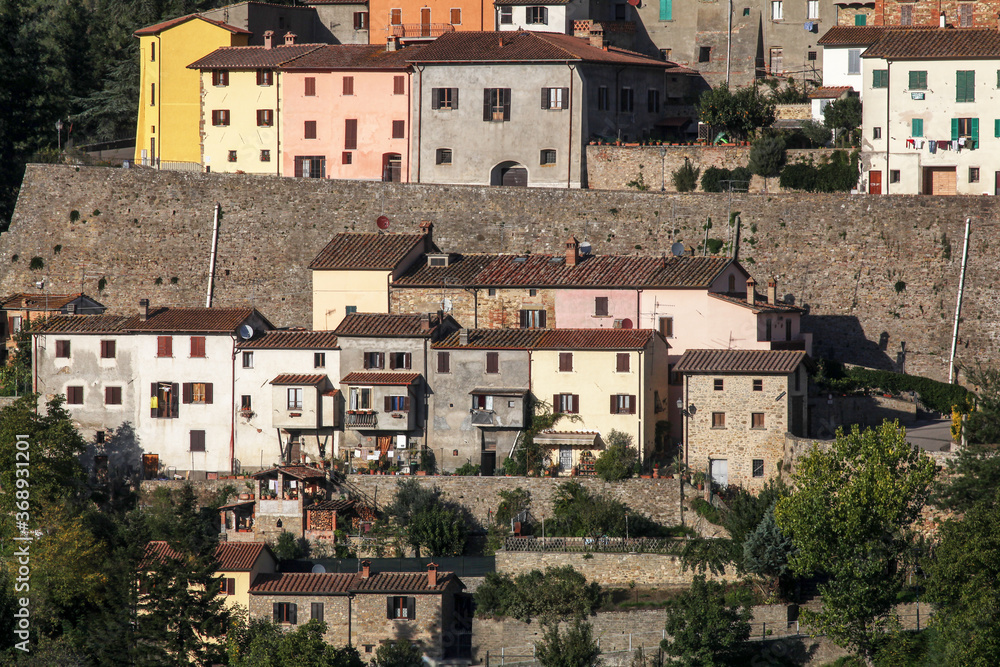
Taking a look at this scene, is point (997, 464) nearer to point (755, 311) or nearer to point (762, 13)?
point (755, 311)

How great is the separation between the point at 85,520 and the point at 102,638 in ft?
16.6

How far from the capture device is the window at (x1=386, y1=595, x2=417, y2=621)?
2093 inches

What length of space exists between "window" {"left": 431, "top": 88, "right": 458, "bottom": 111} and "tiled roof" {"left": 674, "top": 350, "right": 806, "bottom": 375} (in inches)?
681

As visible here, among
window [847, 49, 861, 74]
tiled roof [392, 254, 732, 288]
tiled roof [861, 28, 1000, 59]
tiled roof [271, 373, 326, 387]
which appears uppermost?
window [847, 49, 861, 74]

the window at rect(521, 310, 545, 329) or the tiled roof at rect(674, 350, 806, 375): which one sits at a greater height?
the window at rect(521, 310, 545, 329)

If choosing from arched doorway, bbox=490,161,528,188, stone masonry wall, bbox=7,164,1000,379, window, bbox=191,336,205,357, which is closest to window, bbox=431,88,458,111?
arched doorway, bbox=490,161,528,188

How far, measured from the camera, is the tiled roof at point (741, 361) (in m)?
56.7

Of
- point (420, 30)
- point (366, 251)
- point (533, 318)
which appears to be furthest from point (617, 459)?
point (420, 30)

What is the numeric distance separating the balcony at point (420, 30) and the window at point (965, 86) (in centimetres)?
2201

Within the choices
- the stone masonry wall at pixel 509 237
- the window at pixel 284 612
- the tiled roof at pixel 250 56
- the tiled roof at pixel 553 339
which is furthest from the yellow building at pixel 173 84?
the window at pixel 284 612

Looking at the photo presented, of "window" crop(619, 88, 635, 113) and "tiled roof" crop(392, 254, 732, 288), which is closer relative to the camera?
"tiled roof" crop(392, 254, 732, 288)

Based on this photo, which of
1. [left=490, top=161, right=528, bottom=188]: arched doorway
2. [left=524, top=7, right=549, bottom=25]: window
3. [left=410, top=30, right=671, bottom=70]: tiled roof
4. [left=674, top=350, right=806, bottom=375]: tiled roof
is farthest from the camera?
[left=524, top=7, right=549, bottom=25]: window

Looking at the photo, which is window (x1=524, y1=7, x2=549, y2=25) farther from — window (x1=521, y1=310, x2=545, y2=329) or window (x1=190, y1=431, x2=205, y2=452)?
window (x1=190, y1=431, x2=205, y2=452)

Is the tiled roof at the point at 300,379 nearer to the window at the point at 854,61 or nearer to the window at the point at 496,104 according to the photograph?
the window at the point at 496,104
